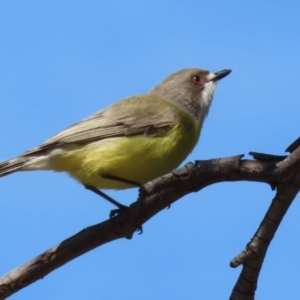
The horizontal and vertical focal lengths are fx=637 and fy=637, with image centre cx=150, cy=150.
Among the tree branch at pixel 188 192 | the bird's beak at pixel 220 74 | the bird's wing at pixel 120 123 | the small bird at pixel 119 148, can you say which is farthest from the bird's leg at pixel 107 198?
the bird's beak at pixel 220 74

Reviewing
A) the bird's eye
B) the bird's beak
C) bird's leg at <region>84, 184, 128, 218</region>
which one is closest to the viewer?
bird's leg at <region>84, 184, 128, 218</region>

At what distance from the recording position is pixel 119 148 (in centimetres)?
654

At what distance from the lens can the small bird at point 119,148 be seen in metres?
6.42

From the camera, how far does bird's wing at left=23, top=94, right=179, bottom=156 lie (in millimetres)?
6723

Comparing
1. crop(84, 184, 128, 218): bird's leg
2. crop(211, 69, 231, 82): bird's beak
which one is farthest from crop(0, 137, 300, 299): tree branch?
crop(211, 69, 231, 82): bird's beak

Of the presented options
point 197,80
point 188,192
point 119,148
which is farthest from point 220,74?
point 188,192

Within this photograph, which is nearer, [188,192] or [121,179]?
[188,192]

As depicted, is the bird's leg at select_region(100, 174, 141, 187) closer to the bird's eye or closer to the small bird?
the small bird

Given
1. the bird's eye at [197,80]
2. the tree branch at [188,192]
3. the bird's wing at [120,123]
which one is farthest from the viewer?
the bird's eye at [197,80]

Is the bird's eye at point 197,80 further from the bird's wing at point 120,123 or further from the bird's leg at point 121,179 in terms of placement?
the bird's leg at point 121,179

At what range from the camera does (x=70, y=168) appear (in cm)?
656

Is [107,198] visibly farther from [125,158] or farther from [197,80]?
[197,80]

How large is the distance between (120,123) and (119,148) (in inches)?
25.5

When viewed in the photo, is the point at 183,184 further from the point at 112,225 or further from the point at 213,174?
the point at 112,225
